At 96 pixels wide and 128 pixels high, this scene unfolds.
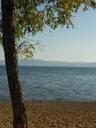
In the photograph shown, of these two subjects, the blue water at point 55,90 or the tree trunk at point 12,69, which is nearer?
the tree trunk at point 12,69

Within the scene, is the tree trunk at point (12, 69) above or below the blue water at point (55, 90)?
above

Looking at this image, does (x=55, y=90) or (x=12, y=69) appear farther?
(x=55, y=90)

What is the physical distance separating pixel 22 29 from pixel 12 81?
1719 millimetres

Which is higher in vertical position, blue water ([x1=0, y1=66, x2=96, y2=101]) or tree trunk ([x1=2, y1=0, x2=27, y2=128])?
tree trunk ([x1=2, y1=0, x2=27, y2=128])

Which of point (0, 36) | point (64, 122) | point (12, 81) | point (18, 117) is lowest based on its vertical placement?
point (64, 122)

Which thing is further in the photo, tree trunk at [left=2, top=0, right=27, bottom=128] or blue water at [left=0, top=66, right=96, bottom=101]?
blue water at [left=0, top=66, right=96, bottom=101]

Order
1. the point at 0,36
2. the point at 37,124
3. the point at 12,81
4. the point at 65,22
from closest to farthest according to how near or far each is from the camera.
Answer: the point at 12,81 → the point at 65,22 → the point at 0,36 → the point at 37,124

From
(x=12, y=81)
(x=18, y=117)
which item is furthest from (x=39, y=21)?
(x=18, y=117)

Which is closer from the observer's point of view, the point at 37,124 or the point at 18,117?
the point at 18,117

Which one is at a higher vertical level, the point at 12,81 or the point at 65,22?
the point at 65,22

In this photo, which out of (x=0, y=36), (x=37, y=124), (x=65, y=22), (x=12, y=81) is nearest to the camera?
(x=12, y=81)

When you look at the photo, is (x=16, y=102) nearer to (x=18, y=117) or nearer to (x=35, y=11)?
(x=18, y=117)

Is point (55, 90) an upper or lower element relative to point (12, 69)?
lower

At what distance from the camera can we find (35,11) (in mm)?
9539
